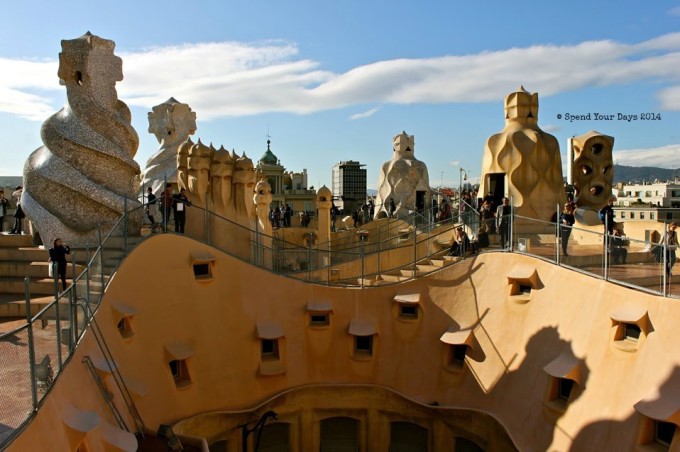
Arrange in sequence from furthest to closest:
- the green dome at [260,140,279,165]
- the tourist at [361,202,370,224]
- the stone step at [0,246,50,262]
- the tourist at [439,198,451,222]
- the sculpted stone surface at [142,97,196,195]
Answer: the green dome at [260,140,279,165] < the tourist at [361,202,370,224] < the sculpted stone surface at [142,97,196,195] < the tourist at [439,198,451,222] < the stone step at [0,246,50,262]

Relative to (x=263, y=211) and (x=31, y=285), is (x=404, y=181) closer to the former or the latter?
(x=263, y=211)

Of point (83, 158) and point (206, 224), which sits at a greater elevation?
point (83, 158)

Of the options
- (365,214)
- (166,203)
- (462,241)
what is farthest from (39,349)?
(365,214)

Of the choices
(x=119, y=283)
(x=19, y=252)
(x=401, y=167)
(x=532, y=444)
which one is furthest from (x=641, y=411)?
(x=401, y=167)

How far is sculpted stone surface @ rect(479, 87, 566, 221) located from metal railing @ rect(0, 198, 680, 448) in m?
3.03

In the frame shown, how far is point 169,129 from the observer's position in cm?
2338

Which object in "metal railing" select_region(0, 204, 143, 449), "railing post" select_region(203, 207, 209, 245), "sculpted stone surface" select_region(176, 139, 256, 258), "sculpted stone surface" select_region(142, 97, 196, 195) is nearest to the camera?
"metal railing" select_region(0, 204, 143, 449)

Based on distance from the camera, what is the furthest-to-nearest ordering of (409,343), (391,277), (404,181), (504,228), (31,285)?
1. (404,181)
2. (391,277)
3. (409,343)
4. (504,228)
5. (31,285)

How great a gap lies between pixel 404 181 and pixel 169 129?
1074 centimetres

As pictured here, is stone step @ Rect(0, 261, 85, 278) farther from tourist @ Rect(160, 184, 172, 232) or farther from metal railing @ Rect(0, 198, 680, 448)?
tourist @ Rect(160, 184, 172, 232)

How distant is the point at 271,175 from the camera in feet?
156

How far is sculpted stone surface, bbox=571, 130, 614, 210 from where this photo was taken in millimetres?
20031

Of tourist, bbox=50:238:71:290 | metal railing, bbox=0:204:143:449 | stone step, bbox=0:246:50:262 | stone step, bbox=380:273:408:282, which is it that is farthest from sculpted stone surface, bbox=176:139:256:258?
metal railing, bbox=0:204:143:449

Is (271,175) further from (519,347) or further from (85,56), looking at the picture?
(519,347)
